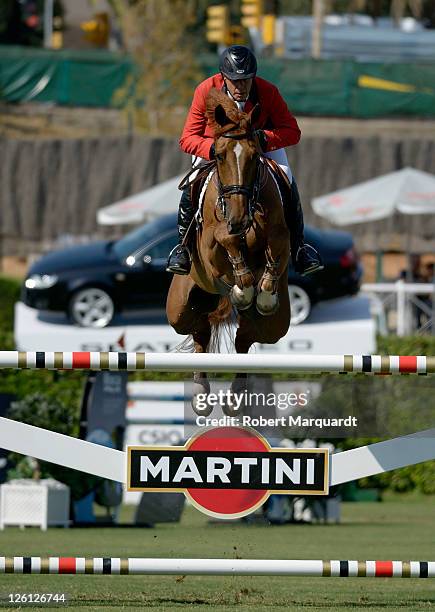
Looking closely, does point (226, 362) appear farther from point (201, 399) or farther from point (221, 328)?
point (221, 328)

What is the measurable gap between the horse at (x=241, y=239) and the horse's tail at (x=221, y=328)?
0.21 meters

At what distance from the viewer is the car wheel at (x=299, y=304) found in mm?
17828

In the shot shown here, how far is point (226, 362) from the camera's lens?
5.65 meters

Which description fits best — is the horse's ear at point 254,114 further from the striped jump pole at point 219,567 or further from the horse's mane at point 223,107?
the striped jump pole at point 219,567

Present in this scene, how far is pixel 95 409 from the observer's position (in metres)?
10.9

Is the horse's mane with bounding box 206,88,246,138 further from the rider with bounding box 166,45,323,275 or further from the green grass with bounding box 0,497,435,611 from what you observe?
the green grass with bounding box 0,497,435,611

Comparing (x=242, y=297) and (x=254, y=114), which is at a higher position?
(x=254, y=114)

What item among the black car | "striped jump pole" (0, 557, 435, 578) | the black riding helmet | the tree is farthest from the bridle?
the tree

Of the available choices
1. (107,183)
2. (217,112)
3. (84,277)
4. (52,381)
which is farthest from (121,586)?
(107,183)

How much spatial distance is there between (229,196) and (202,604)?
2236mm

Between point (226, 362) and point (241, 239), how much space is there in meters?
1.84

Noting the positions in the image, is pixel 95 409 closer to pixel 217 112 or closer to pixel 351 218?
pixel 217 112

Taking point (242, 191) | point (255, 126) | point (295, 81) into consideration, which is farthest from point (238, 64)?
point (295, 81)

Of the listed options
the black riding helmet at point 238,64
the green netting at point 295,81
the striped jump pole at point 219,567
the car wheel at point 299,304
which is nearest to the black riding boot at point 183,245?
the black riding helmet at point 238,64
